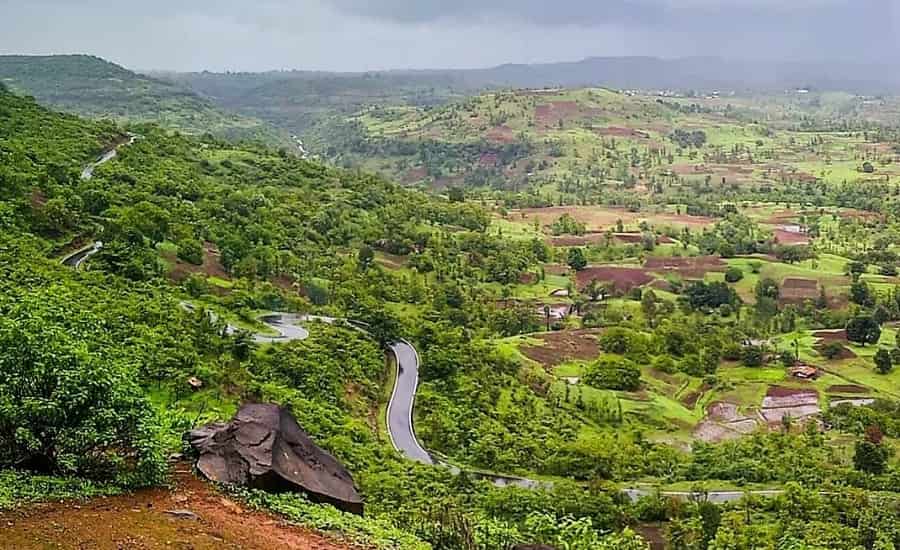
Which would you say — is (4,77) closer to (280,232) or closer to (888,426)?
(280,232)

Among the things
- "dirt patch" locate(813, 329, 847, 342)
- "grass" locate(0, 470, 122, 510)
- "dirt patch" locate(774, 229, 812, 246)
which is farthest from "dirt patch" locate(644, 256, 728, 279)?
"grass" locate(0, 470, 122, 510)

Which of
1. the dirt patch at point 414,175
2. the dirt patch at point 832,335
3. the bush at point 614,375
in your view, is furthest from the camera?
the dirt patch at point 414,175

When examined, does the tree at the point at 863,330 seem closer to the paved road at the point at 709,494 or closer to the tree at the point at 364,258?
the paved road at the point at 709,494

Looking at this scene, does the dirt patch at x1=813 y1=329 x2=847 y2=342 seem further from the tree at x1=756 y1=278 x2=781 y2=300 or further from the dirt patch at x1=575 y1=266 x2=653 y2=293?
the dirt patch at x1=575 y1=266 x2=653 y2=293

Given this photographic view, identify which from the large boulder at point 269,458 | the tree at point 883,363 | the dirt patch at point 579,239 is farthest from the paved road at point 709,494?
the dirt patch at point 579,239

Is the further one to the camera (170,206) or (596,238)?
(596,238)

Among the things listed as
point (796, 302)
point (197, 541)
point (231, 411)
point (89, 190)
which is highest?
point (89, 190)

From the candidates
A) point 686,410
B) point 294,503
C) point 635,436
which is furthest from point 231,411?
point 686,410
